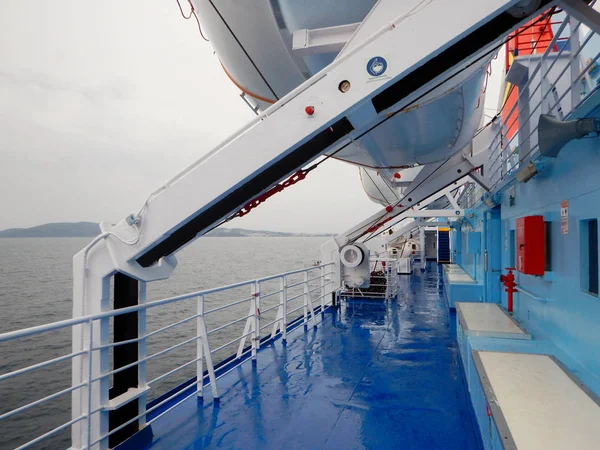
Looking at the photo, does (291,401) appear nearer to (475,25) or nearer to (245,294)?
(475,25)

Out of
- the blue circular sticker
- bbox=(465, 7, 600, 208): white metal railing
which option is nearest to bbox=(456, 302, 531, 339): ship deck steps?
bbox=(465, 7, 600, 208): white metal railing

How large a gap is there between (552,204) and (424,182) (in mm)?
4210

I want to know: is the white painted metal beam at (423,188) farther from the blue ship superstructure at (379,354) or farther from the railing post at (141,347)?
the railing post at (141,347)

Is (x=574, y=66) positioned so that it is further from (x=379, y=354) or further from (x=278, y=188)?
(x=379, y=354)

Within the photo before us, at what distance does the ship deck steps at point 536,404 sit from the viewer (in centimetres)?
160

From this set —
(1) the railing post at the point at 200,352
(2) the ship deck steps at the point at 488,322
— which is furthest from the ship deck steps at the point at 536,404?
(1) the railing post at the point at 200,352

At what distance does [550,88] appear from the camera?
281 cm

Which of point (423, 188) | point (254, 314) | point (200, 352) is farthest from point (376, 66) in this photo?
point (423, 188)

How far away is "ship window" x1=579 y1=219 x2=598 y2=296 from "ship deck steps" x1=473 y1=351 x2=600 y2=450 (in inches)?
21.1

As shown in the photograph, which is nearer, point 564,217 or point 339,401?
point 564,217

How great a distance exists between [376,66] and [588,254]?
1.84m

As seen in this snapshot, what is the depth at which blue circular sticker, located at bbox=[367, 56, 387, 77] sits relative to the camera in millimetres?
1970

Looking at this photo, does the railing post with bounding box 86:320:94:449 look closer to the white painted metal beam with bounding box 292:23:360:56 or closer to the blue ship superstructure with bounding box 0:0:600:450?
the blue ship superstructure with bounding box 0:0:600:450

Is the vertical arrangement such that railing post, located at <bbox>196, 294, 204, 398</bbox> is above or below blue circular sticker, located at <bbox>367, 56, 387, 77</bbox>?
below
